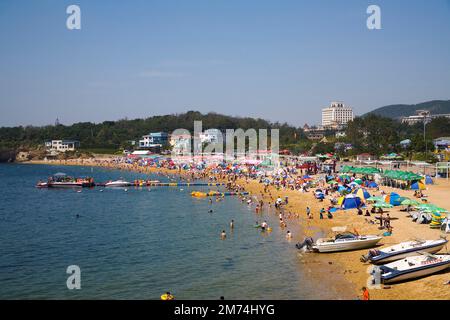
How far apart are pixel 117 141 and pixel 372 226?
394ft

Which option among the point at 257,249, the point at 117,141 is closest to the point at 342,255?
the point at 257,249

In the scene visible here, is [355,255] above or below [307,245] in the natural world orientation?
below

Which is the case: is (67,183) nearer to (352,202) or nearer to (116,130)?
(352,202)

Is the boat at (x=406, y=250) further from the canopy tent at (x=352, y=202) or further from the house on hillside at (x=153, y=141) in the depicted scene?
the house on hillside at (x=153, y=141)

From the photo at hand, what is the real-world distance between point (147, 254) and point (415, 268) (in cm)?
1308

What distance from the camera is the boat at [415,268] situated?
16.7 meters

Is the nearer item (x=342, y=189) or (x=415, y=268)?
(x=415, y=268)

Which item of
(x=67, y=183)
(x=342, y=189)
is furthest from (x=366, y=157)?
(x=67, y=183)

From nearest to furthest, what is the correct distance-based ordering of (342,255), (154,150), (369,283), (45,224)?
(369,283) → (342,255) → (45,224) → (154,150)

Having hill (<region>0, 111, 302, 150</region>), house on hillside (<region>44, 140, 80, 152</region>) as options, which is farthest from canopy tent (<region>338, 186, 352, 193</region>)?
house on hillside (<region>44, 140, 80, 152</region>)

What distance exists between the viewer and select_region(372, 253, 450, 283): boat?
54.9 feet

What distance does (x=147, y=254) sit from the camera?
78.3ft
